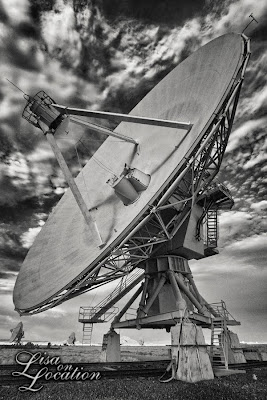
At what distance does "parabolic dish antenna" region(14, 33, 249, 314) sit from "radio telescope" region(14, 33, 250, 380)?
5cm

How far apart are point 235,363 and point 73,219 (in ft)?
37.5

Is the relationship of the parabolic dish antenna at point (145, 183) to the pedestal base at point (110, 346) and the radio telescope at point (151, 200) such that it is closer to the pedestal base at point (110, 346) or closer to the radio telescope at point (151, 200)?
the radio telescope at point (151, 200)

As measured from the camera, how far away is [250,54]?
Result: 411 inches

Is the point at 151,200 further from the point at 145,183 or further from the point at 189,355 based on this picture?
the point at 189,355

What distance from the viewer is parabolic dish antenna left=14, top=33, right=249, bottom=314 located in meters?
10.4

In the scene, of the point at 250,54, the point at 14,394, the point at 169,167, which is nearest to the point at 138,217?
the point at 169,167

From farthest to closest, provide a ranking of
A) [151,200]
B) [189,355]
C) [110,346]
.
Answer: [110,346] < [189,355] < [151,200]

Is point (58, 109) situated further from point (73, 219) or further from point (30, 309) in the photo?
point (30, 309)

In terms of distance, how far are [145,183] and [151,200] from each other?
245 centimetres

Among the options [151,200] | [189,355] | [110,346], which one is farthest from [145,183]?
[110,346]

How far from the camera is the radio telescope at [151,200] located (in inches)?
416

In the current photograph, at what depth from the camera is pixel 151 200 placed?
999 centimetres

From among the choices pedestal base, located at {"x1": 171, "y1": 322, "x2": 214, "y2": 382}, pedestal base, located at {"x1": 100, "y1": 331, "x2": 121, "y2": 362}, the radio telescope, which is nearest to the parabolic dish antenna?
the radio telescope

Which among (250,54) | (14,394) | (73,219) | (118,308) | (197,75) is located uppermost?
(197,75)
